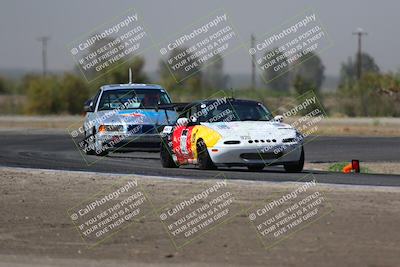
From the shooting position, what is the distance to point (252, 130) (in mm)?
19500

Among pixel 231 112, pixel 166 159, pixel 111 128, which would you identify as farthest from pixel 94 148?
pixel 231 112

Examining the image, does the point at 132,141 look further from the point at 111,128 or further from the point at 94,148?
the point at 94,148

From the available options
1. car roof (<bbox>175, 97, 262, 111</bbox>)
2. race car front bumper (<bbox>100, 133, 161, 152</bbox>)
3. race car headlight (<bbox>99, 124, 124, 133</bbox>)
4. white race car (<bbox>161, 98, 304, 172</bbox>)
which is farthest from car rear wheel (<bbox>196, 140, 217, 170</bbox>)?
race car headlight (<bbox>99, 124, 124, 133</bbox>)

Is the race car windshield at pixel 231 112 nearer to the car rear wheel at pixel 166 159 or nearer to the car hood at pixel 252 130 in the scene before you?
the car hood at pixel 252 130

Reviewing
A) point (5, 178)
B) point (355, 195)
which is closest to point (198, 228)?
point (355, 195)

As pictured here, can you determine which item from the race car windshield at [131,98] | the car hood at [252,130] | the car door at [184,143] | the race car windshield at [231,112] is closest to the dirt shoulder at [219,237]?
the car hood at [252,130]

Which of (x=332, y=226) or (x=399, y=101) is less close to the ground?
(x=332, y=226)

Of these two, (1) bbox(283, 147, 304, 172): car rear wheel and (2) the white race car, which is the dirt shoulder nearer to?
(2) the white race car

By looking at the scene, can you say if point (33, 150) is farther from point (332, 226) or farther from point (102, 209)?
point (332, 226)

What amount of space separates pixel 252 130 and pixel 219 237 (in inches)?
305

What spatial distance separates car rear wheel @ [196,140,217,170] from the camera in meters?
19.8

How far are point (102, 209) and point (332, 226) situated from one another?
3.35m

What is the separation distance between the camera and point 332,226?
491 inches

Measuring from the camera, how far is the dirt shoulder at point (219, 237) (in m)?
10.6
